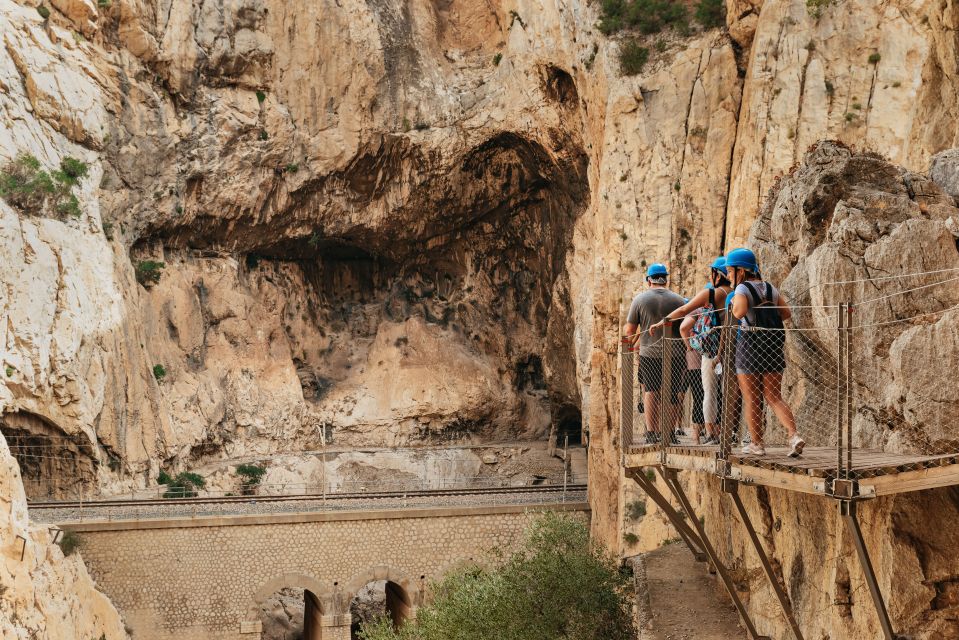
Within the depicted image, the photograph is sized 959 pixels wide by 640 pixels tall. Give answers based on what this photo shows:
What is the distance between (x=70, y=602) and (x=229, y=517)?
183 inches

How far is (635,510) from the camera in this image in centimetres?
2269

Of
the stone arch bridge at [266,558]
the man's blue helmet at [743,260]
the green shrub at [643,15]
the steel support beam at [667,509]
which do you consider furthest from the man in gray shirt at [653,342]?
the green shrub at [643,15]

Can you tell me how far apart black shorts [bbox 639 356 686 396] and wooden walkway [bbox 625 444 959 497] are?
107cm

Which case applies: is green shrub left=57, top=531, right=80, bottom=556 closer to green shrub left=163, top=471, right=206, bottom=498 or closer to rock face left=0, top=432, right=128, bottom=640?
rock face left=0, top=432, right=128, bottom=640

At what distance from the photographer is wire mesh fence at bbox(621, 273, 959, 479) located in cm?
562

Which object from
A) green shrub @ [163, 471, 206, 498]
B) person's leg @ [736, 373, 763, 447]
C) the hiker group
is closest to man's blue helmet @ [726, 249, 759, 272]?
the hiker group

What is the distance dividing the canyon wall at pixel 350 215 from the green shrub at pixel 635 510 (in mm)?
1274

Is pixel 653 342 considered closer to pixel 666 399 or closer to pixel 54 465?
pixel 666 399

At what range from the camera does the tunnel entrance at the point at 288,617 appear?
2772cm

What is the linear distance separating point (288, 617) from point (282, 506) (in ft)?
24.3

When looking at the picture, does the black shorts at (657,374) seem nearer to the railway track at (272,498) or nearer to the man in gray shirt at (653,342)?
the man in gray shirt at (653,342)

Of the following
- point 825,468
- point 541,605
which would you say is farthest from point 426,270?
point 825,468

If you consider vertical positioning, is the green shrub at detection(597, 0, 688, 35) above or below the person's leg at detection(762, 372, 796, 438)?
above

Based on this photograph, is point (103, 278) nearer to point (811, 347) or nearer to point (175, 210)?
point (175, 210)
